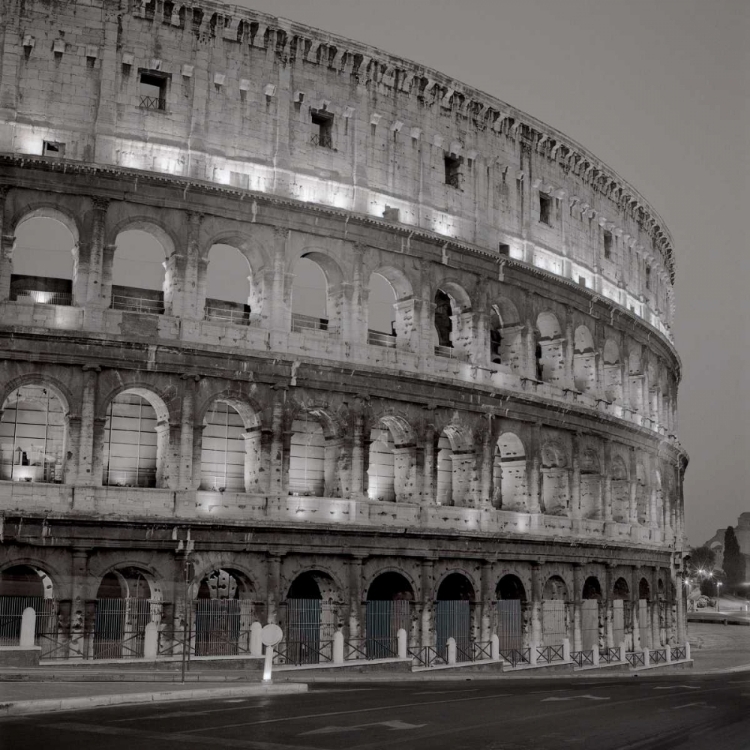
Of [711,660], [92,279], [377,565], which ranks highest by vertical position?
[92,279]

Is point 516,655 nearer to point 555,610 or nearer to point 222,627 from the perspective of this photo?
point 555,610

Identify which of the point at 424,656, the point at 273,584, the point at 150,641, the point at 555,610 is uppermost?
the point at 273,584

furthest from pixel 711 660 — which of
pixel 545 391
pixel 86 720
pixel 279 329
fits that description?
pixel 86 720

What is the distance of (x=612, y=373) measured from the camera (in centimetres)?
4100

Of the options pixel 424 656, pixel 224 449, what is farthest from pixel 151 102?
pixel 424 656

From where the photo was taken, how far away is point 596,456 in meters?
38.0

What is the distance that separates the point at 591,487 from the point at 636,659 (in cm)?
613

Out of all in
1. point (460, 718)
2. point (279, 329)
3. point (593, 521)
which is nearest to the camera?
point (460, 718)

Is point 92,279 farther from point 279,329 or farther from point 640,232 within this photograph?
point 640,232

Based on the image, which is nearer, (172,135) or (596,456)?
(172,135)

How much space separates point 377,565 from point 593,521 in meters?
10.7

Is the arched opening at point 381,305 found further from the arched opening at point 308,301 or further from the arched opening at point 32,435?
the arched opening at point 32,435

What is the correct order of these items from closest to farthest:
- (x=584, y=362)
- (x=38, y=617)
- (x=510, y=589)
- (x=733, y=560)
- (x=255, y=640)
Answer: (x=38, y=617), (x=255, y=640), (x=510, y=589), (x=584, y=362), (x=733, y=560)

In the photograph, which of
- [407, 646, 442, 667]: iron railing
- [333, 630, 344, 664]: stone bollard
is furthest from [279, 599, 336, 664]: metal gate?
[407, 646, 442, 667]: iron railing
